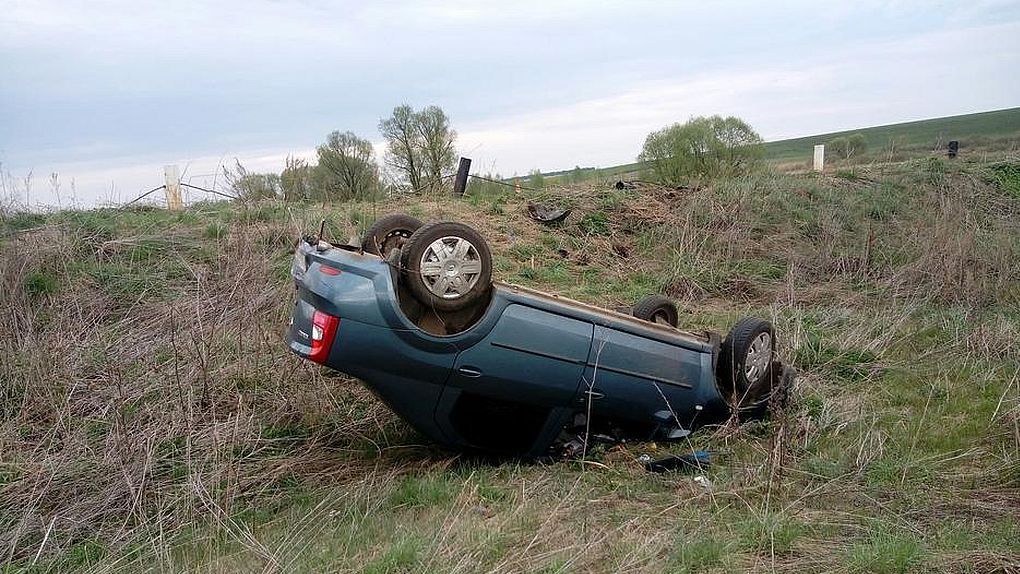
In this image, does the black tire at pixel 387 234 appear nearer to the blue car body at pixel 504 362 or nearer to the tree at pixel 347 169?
the blue car body at pixel 504 362

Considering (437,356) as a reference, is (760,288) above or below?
below

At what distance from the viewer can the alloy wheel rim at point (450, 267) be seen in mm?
3756

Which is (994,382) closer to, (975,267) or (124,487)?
(975,267)

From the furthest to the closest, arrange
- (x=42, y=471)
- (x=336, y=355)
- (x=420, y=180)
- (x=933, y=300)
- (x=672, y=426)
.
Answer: (x=420, y=180) → (x=933, y=300) → (x=672, y=426) → (x=42, y=471) → (x=336, y=355)

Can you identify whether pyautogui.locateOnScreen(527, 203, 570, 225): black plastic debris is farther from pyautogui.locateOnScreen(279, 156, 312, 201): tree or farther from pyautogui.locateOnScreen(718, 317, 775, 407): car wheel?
pyautogui.locateOnScreen(718, 317, 775, 407): car wheel

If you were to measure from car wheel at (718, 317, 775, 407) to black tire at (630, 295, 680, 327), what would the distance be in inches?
25.5

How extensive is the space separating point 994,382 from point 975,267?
412cm

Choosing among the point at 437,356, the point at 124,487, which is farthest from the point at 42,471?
the point at 437,356

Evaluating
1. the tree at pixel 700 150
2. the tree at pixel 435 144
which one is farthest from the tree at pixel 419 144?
the tree at pixel 700 150

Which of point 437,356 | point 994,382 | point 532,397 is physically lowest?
point 994,382

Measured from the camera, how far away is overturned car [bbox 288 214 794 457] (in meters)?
3.71

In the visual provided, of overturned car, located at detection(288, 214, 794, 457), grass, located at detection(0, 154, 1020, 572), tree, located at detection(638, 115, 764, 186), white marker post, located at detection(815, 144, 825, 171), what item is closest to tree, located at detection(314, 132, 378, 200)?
grass, located at detection(0, 154, 1020, 572)

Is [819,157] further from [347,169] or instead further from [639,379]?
[639,379]

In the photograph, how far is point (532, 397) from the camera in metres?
4.14
